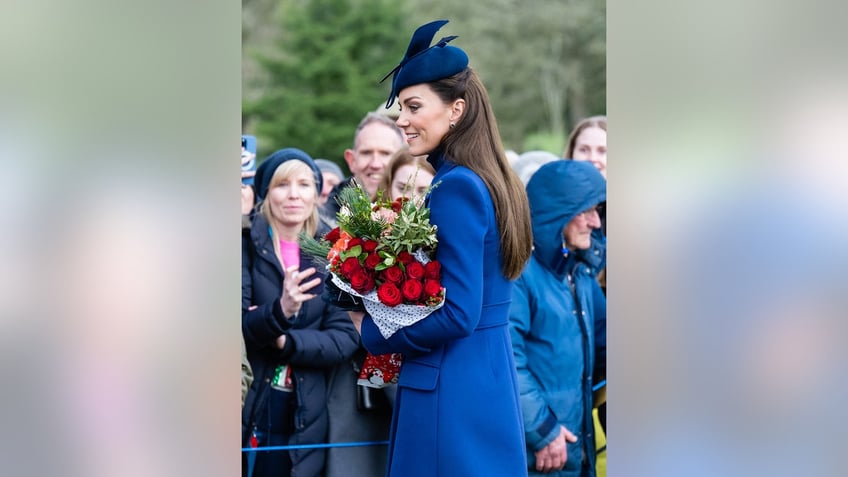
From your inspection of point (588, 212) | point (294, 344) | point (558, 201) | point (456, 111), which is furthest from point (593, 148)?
point (456, 111)

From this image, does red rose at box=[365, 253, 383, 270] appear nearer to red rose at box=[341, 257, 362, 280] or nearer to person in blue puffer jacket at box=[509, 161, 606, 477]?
red rose at box=[341, 257, 362, 280]

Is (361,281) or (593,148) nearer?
(361,281)

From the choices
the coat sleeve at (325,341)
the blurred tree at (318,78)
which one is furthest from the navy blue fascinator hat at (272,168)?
the blurred tree at (318,78)

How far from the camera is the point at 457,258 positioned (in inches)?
107

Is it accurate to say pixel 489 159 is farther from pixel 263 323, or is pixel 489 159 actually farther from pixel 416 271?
pixel 263 323

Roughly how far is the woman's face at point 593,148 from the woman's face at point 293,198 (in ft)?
Result: 4.67

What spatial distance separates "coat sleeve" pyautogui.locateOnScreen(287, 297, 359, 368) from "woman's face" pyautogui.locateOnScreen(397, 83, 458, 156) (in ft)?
3.81

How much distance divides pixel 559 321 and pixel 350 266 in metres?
1.60

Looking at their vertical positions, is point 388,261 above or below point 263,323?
above

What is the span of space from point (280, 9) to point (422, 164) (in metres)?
2.87

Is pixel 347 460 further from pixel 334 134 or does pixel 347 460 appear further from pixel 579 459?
pixel 334 134

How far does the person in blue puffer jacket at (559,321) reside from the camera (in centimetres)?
405

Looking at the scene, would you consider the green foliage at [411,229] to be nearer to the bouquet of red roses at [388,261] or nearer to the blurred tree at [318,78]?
the bouquet of red roses at [388,261]
